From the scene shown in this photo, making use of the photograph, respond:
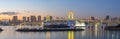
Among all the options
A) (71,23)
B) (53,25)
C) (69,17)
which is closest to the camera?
(69,17)

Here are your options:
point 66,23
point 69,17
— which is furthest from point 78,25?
point 69,17

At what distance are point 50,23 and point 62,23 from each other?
2766mm


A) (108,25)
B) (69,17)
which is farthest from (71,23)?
(108,25)

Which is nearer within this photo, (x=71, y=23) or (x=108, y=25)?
(x=71, y=23)

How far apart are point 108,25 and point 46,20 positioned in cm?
1220

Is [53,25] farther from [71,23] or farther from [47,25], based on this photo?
[71,23]

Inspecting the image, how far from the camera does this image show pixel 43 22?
218 feet

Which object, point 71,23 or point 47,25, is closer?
point 71,23

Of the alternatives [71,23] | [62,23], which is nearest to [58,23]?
[62,23]

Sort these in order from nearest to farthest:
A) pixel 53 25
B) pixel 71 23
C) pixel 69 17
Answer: pixel 69 17
pixel 71 23
pixel 53 25

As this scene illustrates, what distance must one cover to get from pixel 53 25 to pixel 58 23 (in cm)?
191

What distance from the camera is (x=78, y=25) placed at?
63.0 meters

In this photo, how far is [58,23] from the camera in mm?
64062

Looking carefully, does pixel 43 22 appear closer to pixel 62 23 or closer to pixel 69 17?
pixel 62 23
